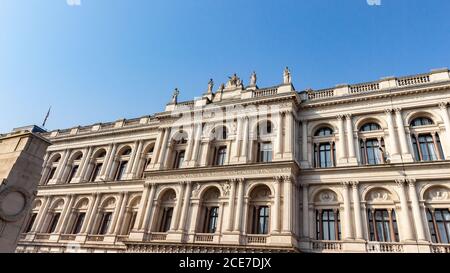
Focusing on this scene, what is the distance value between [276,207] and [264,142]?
274 inches

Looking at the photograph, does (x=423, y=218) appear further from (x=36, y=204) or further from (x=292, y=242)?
(x=36, y=204)

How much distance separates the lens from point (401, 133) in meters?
23.2

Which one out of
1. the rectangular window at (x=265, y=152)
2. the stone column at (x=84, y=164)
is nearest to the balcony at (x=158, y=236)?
the rectangular window at (x=265, y=152)

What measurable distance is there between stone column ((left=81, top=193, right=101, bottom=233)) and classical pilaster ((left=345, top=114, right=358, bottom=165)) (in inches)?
1055

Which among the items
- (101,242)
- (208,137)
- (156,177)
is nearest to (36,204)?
(101,242)

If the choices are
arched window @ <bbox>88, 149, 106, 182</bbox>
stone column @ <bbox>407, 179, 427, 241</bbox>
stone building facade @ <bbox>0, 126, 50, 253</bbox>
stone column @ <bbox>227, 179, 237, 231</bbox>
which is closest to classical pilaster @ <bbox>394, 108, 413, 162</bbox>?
stone column @ <bbox>407, 179, 427, 241</bbox>

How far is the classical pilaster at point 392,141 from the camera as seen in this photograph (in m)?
22.4

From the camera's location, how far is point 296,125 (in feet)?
89.4

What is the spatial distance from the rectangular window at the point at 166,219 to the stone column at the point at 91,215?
33.0 ft

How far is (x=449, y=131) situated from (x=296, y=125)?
11461 millimetres

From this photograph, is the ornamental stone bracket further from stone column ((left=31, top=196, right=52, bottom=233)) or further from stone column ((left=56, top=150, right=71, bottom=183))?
stone column ((left=56, top=150, right=71, bottom=183))

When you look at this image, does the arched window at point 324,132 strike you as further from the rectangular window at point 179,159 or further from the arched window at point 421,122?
the rectangular window at point 179,159
